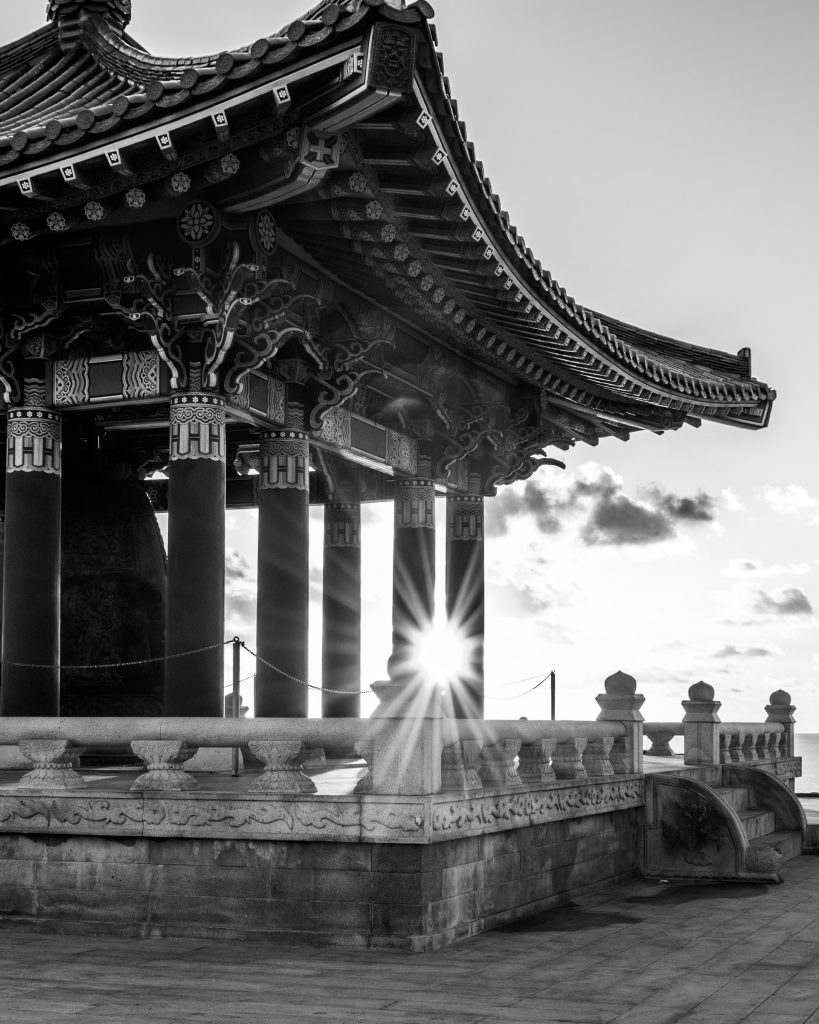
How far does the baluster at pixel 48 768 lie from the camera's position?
11.8 m

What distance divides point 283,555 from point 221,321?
3.66 meters

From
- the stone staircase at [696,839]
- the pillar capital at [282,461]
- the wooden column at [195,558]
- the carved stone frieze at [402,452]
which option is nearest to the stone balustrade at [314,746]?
the wooden column at [195,558]

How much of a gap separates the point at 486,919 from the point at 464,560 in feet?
38.2

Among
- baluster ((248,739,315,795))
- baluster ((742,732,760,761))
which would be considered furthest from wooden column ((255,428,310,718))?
baluster ((742,732,760,761))

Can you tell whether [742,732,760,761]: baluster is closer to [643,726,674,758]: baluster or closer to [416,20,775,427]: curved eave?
[643,726,674,758]: baluster

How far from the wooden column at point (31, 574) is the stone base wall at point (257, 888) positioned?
146 inches

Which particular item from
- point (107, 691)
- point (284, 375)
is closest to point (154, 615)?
point (107, 691)

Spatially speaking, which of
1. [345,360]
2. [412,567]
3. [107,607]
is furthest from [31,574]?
[412,567]

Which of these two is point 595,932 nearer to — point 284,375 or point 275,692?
point 275,692

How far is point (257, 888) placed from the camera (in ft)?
36.2

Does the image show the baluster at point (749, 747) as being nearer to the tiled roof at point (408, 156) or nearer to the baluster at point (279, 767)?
the tiled roof at point (408, 156)

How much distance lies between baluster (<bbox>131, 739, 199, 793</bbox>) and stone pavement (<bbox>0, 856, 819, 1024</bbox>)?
1210 mm

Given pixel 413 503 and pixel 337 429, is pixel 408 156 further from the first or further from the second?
pixel 413 503

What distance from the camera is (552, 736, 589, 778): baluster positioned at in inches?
572
